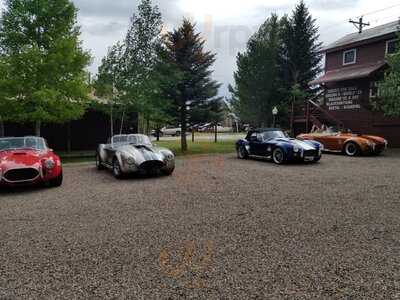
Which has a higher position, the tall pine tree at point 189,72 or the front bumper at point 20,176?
the tall pine tree at point 189,72

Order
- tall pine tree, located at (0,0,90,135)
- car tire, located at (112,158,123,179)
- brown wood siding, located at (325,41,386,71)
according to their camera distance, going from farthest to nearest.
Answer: brown wood siding, located at (325,41,386,71)
tall pine tree, located at (0,0,90,135)
car tire, located at (112,158,123,179)

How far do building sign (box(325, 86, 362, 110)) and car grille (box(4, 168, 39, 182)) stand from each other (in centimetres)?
1907

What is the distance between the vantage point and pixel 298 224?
4.39 metres

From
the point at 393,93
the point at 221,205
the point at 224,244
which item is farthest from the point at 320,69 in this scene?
the point at 224,244

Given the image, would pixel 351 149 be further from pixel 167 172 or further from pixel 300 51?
pixel 300 51

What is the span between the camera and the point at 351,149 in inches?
529

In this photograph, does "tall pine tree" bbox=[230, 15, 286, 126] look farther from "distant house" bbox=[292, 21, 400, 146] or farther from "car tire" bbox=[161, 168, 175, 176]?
"car tire" bbox=[161, 168, 175, 176]

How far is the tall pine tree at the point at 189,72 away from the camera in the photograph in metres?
18.9

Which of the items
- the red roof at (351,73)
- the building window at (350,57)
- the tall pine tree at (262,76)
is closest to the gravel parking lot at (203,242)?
the red roof at (351,73)

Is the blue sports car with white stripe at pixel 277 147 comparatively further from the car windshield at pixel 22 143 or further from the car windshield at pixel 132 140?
the car windshield at pixel 22 143

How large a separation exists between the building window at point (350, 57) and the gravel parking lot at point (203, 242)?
1648 centimetres

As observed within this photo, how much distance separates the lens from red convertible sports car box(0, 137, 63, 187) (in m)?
6.67

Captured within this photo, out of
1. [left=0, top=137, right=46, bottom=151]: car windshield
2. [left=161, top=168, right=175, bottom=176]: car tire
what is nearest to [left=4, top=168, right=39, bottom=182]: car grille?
[left=0, top=137, right=46, bottom=151]: car windshield

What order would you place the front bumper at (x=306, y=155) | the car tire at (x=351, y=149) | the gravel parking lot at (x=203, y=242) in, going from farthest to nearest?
the car tire at (x=351, y=149) < the front bumper at (x=306, y=155) < the gravel parking lot at (x=203, y=242)
